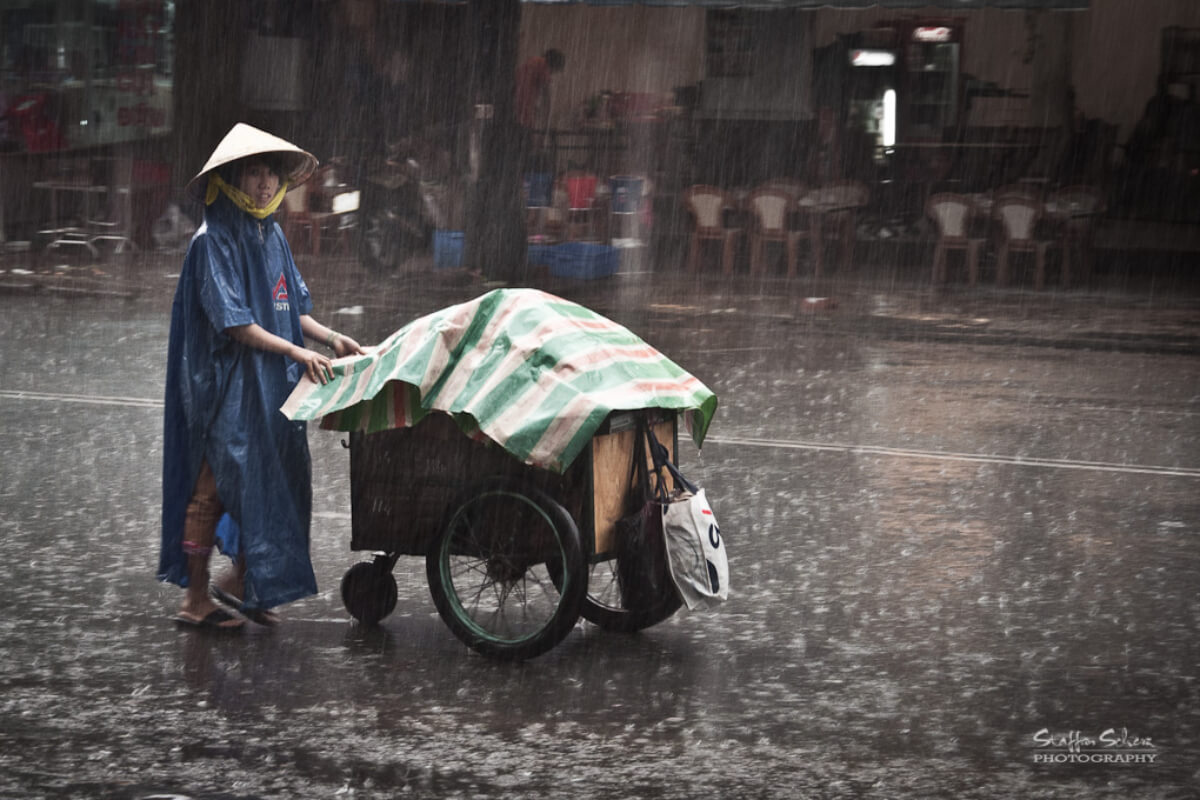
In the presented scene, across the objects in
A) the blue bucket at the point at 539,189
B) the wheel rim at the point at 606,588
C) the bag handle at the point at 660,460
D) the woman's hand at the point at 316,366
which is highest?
the blue bucket at the point at 539,189

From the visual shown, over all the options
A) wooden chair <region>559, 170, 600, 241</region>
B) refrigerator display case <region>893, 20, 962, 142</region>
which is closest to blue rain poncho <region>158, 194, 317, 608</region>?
wooden chair <region>559, 170, 600, 241</region>

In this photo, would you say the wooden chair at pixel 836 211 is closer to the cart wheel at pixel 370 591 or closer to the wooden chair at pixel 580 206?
the wooden chair at pixel 580 206

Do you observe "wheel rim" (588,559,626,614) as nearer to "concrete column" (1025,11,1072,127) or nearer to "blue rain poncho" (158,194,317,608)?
"blue rain poncho" (158,194,317,608)

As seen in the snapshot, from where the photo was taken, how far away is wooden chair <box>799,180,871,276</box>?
1802cm

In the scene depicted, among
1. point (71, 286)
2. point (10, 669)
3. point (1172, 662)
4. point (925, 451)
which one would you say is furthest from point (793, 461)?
point (71, 286)

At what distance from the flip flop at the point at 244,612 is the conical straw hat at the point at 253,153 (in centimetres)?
138

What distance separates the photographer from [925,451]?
9023 millimetres

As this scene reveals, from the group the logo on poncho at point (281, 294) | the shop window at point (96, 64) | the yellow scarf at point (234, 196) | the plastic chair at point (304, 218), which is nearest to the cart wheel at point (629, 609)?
the logo on poncho at point (281, 294)

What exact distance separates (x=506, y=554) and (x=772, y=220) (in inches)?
501

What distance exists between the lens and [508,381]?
5.22 m

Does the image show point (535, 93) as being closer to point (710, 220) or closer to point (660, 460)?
point (710, 220)

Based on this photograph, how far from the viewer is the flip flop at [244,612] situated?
19.1ft

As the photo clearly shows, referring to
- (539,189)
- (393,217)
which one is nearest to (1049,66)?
(539,189)

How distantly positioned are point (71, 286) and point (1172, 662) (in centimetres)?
1272
